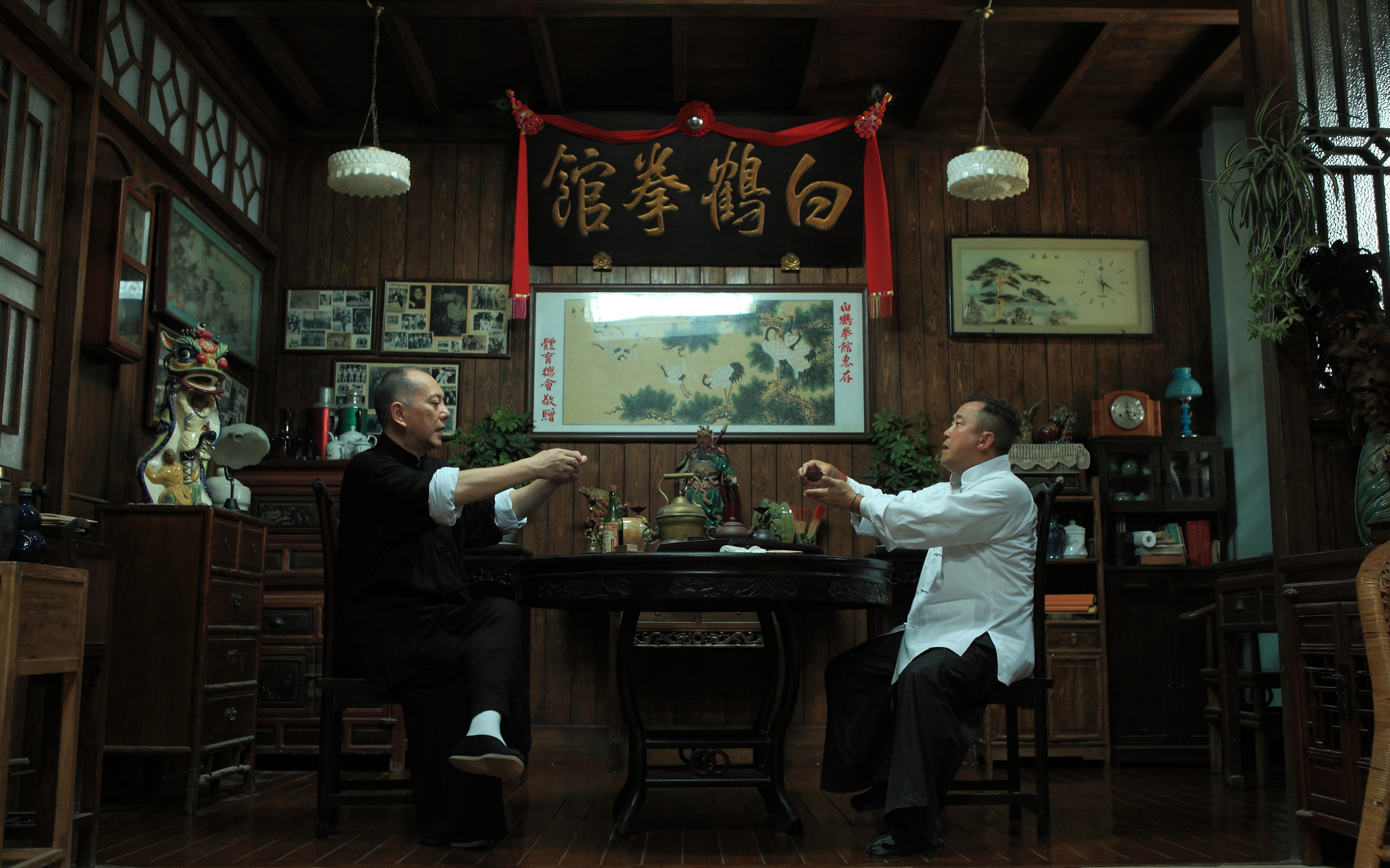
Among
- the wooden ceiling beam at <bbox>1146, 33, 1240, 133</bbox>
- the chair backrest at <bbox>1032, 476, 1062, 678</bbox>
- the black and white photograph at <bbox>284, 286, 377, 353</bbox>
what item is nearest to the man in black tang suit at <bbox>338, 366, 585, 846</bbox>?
the chair backrest at <bbox>1032, 476, 1062, 678</bbox>

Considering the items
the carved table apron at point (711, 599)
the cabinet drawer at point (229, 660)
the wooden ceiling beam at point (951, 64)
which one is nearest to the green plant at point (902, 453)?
the wooden ceiling beam at point (951, 64)

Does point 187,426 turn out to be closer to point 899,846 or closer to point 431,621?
point 431,621

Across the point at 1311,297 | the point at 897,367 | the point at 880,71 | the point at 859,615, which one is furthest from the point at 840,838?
the point at 880,71

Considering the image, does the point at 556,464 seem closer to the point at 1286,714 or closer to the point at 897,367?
the point at 1286,714

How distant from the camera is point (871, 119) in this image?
5938 mm

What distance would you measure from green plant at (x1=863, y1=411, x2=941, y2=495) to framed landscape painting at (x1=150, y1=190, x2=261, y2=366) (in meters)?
3.30

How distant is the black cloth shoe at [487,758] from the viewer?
269 centimetres

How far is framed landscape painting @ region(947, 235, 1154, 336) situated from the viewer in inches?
239

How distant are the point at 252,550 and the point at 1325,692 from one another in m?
3.82

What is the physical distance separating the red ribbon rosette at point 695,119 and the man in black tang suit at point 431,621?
3193 mm

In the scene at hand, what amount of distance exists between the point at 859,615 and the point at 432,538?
3.01 metres

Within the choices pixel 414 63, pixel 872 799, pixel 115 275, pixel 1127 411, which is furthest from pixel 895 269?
pixel 115 275

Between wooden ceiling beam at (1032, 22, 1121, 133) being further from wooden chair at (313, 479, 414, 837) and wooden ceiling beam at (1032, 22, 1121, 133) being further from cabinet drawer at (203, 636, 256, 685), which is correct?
cabinet drawer at (203, 636, 256, 685)

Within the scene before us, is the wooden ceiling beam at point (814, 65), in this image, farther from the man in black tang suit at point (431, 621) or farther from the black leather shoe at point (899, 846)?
the black leather shoe at point (899, 846)
